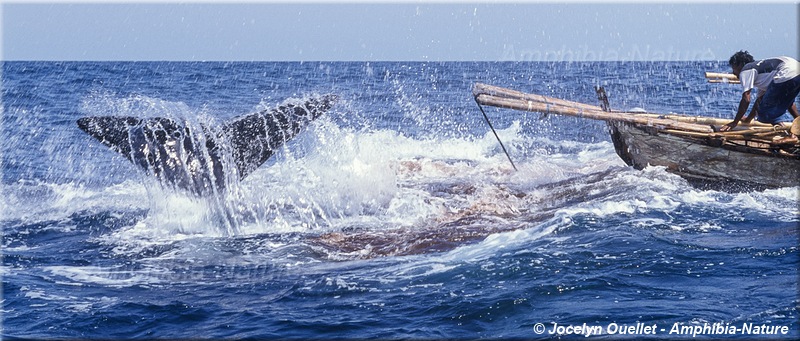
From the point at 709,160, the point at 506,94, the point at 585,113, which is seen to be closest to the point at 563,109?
the point at 585,113

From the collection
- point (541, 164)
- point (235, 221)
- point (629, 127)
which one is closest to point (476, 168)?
point (541, 164)

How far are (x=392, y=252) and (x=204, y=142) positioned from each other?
11.7ft

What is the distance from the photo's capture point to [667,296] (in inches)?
297

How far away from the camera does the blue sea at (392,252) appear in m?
7.16

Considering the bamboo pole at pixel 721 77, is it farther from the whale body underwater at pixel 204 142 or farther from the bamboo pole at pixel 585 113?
the whale body underwater at pixel 204 142

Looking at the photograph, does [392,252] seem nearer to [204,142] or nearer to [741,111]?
[204,142]

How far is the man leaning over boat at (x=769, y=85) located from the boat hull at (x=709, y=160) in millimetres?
416

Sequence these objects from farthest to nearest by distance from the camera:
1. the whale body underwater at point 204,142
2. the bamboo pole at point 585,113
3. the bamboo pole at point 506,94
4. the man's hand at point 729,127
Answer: the bamboo pole at point 506,94 < the bamboo pole at point 585,113 < the man's hand at point 729,127 < the whale body underwater at point 204,142

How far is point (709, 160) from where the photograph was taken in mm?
12797

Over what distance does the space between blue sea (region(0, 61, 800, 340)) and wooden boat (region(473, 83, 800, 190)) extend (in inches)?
11.1

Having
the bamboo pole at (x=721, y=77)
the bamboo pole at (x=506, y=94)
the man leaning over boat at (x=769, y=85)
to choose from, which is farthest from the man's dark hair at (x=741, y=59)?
the bamboo pole at (x=506, y=94)

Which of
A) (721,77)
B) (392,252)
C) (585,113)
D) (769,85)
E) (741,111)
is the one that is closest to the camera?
(392,252)

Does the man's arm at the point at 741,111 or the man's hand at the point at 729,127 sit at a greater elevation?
the man's arm at the point at 741,111

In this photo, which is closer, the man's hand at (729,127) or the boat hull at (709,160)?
the boat hull at (709,160)
